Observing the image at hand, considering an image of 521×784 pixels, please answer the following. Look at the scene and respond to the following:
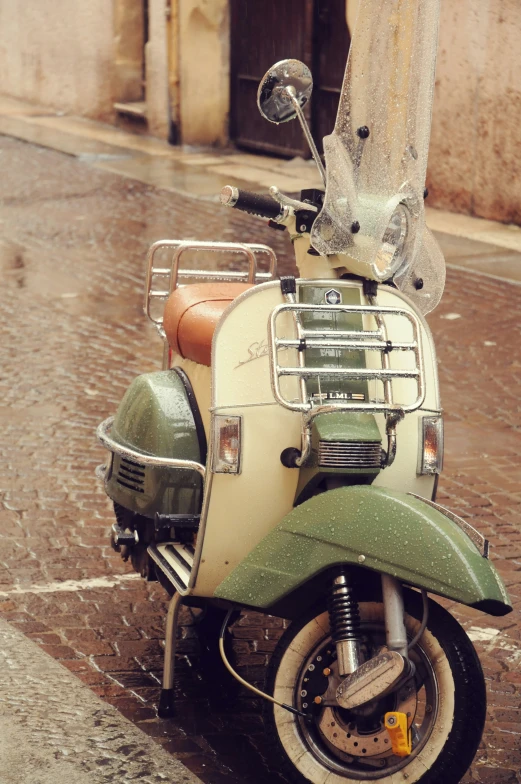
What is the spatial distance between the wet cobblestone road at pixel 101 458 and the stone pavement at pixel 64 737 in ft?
0.23

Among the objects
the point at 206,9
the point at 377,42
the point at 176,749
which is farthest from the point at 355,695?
the point at 206,9

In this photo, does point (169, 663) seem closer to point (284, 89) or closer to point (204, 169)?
point (284, 89)

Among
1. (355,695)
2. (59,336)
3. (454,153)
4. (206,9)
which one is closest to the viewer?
(355,695)

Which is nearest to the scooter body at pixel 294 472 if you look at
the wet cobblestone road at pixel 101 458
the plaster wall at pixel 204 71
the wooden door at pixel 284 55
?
the wet cobblestone road at pixel 101 458

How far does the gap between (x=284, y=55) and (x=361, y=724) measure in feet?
42.9

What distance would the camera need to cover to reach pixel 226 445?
361cm

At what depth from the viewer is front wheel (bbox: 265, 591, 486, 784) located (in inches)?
126

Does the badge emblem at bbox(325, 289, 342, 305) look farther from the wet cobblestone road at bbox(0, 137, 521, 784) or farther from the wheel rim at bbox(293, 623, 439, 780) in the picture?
the wet cobblestone road at bbox(0, 137, 521, 784)

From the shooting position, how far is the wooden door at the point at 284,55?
1478 centimetres

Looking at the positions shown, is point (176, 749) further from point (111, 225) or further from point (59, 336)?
point (111, 225)

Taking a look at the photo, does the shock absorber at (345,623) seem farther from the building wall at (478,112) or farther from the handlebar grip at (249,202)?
the building wall at (478,112)

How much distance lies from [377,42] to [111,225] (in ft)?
26.2

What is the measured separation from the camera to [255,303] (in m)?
3.71

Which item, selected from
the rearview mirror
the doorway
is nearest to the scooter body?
the rearview mirror
